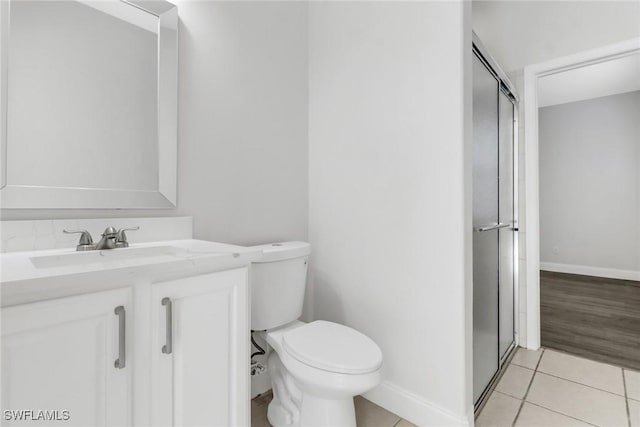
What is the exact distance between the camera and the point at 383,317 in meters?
1.72

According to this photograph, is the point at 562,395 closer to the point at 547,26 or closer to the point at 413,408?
Answer: the point at 413,408

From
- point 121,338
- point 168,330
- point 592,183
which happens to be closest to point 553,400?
point 168,330

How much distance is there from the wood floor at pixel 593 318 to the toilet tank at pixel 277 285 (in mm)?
2034

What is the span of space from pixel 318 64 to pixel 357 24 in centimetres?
32

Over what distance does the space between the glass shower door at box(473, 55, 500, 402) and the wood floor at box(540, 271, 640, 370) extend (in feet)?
3.03

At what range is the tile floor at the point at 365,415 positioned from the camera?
5.17 feet

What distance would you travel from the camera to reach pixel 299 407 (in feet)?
4.82

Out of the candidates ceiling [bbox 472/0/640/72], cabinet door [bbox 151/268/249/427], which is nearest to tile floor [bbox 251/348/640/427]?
cabinet door [bbox 151/268/249/427]

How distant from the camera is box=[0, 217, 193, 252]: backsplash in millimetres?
→ 1063

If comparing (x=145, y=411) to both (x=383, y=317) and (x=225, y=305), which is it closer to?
(x=225, y=305)

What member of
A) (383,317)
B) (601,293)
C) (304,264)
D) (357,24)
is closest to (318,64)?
(357,24)

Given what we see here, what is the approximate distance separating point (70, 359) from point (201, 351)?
0.34 metres

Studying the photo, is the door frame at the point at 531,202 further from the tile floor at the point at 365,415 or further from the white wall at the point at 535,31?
the tile floor at the point at 365,415

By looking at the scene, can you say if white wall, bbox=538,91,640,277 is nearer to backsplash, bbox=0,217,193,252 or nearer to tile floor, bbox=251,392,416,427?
tile floor, bbox=251,392,416,427
